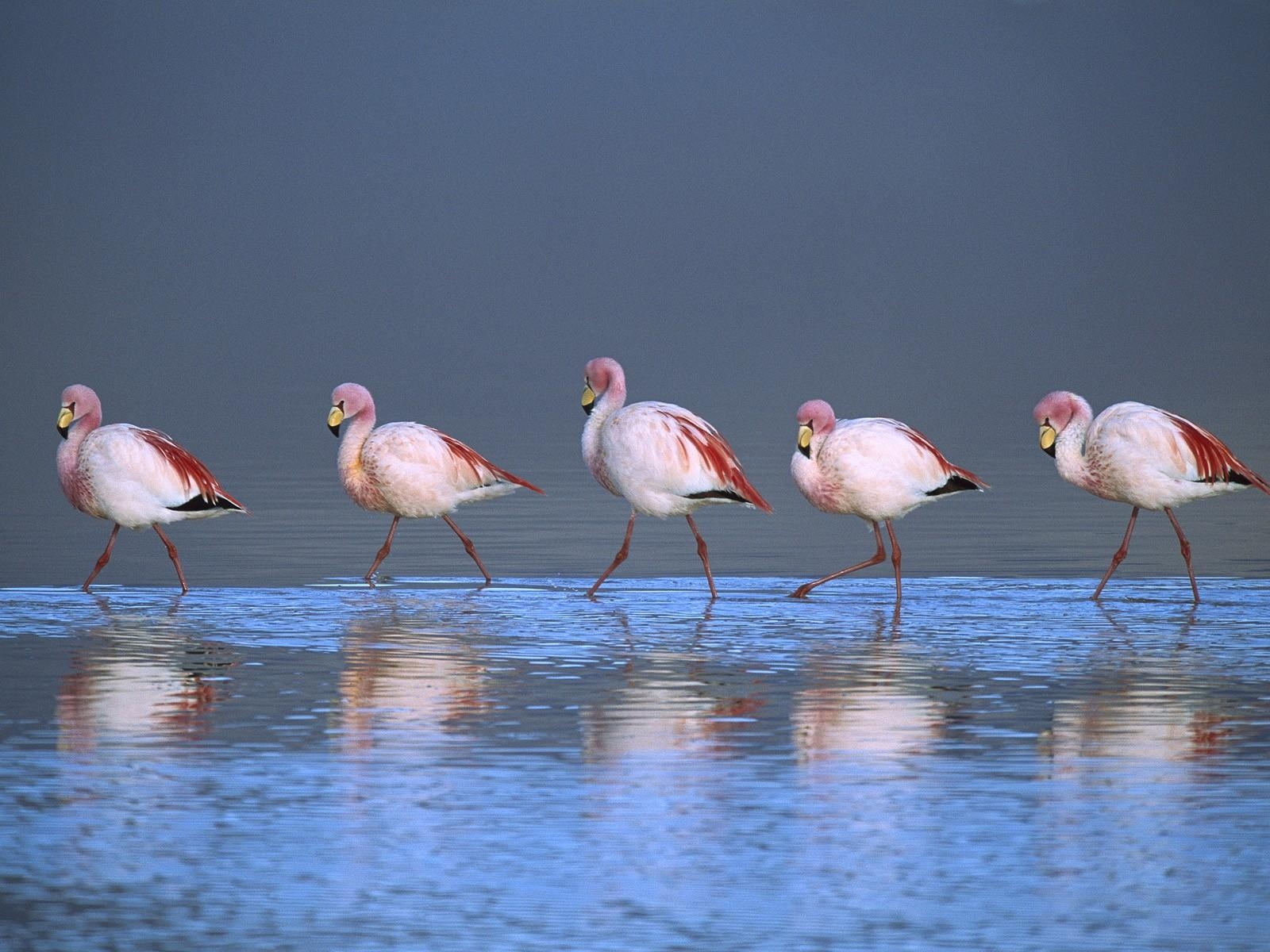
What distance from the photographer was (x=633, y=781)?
19.6 ft

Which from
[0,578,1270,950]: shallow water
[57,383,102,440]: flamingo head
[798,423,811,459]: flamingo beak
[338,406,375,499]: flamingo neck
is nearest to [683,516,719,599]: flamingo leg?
[798,423,811,459]: flamingo beak

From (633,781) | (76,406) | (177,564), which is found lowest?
(633,781)

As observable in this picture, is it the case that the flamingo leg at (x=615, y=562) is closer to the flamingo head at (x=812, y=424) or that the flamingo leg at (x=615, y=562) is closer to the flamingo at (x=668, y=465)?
the flamingo at (x=668, y=465)

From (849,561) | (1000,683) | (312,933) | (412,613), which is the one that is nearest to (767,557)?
(849,561)

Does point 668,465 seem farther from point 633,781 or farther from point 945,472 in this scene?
point 633,781

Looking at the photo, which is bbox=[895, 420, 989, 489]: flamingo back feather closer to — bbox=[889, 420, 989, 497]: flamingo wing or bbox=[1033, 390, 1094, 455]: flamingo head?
bbox=[889, 420, 989, 497]: flamingo wing

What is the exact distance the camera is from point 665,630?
9.09m

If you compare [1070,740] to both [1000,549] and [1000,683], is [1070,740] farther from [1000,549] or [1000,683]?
[1000,549]

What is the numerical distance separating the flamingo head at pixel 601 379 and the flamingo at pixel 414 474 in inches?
22.6

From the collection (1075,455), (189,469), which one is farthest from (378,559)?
(1075,455)

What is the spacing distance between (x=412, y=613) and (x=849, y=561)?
3.22 metres

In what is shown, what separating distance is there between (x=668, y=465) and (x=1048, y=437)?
195 centimetres

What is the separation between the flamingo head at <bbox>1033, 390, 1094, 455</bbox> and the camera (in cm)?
1099

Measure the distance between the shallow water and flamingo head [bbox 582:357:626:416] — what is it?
232 centimetres
